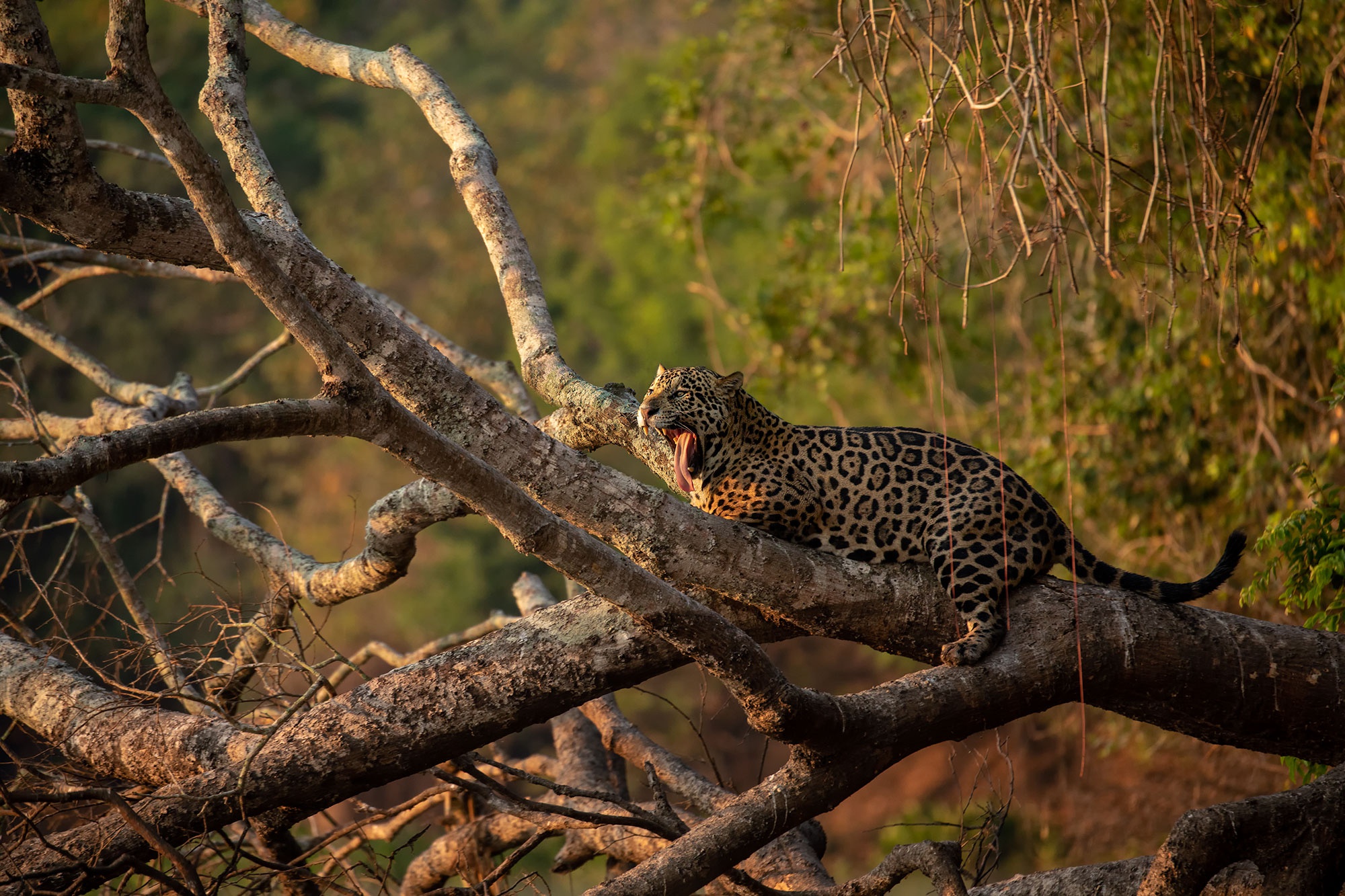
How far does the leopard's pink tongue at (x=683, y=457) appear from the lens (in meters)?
4.79

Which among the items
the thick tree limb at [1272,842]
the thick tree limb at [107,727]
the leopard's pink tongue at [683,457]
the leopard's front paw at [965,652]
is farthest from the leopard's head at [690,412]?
the thick tree limb at [1272,842]

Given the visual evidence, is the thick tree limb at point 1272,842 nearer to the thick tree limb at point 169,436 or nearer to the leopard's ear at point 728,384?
the leopard's ear at point 728,384

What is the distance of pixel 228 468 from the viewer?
26.0 meters

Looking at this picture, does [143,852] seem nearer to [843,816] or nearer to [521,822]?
[521,822]

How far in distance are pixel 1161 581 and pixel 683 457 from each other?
5.89 ft

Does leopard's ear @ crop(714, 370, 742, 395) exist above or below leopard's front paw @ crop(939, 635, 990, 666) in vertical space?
above

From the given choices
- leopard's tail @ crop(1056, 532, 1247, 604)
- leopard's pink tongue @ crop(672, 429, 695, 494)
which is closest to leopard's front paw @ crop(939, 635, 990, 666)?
leopard's tail @ crop(1056, 532, 1247, 604)

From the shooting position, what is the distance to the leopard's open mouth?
4793 millimetres

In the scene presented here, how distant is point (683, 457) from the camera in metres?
4.84

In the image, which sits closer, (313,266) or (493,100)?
(313,266)

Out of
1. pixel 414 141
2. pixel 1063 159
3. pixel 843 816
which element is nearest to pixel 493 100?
pixel 414 141

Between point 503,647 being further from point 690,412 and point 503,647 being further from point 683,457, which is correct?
point 690,412

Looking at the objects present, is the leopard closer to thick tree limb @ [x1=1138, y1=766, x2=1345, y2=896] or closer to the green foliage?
the green foliage

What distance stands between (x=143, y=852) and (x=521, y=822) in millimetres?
2456
